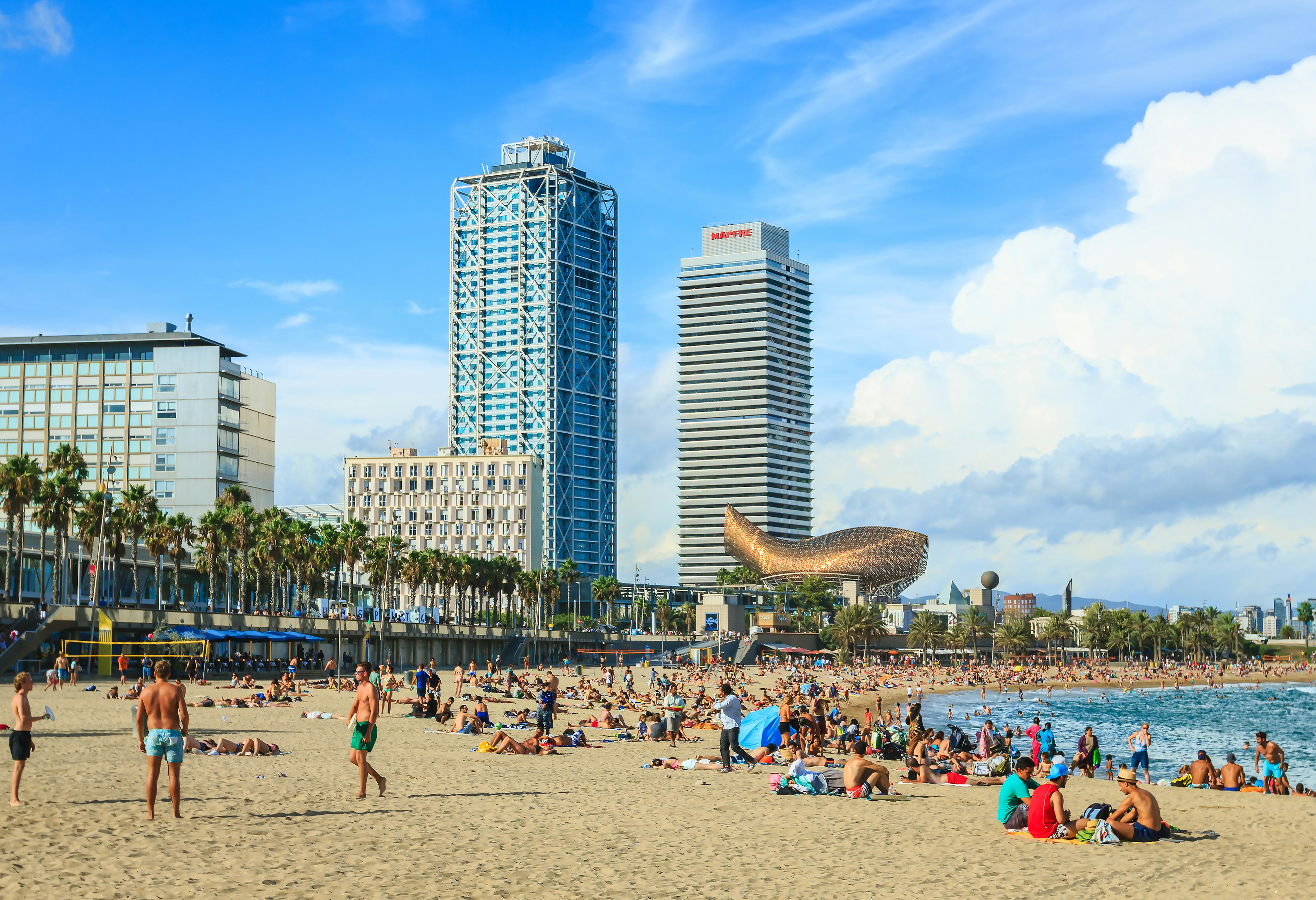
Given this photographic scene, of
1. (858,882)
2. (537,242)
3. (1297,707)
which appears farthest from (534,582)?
(858,882)

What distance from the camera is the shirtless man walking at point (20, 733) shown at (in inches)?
496

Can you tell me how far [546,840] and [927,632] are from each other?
131m

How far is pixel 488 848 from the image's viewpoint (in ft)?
40.3

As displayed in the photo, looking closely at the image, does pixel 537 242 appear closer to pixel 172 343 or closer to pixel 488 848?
pixel 172 343

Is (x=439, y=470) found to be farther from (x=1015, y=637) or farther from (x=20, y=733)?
(x=20, y=733)

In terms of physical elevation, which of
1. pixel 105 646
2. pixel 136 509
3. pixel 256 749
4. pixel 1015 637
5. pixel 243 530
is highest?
pixel 136 509

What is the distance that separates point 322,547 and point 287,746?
192 feet

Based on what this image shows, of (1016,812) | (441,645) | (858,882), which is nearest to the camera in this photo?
(858,882)

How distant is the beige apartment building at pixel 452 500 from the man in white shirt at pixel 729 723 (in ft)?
491

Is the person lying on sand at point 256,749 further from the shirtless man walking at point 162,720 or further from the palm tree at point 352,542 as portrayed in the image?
the palm tree at point 352,542

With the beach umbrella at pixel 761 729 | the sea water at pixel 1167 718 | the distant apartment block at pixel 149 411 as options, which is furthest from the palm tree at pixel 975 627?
the beach umbrella at pixel 761 729

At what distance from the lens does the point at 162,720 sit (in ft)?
39.6

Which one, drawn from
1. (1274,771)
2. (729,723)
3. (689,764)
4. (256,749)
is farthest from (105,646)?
(1274,771)

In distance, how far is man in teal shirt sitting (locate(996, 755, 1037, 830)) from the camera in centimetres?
1529
